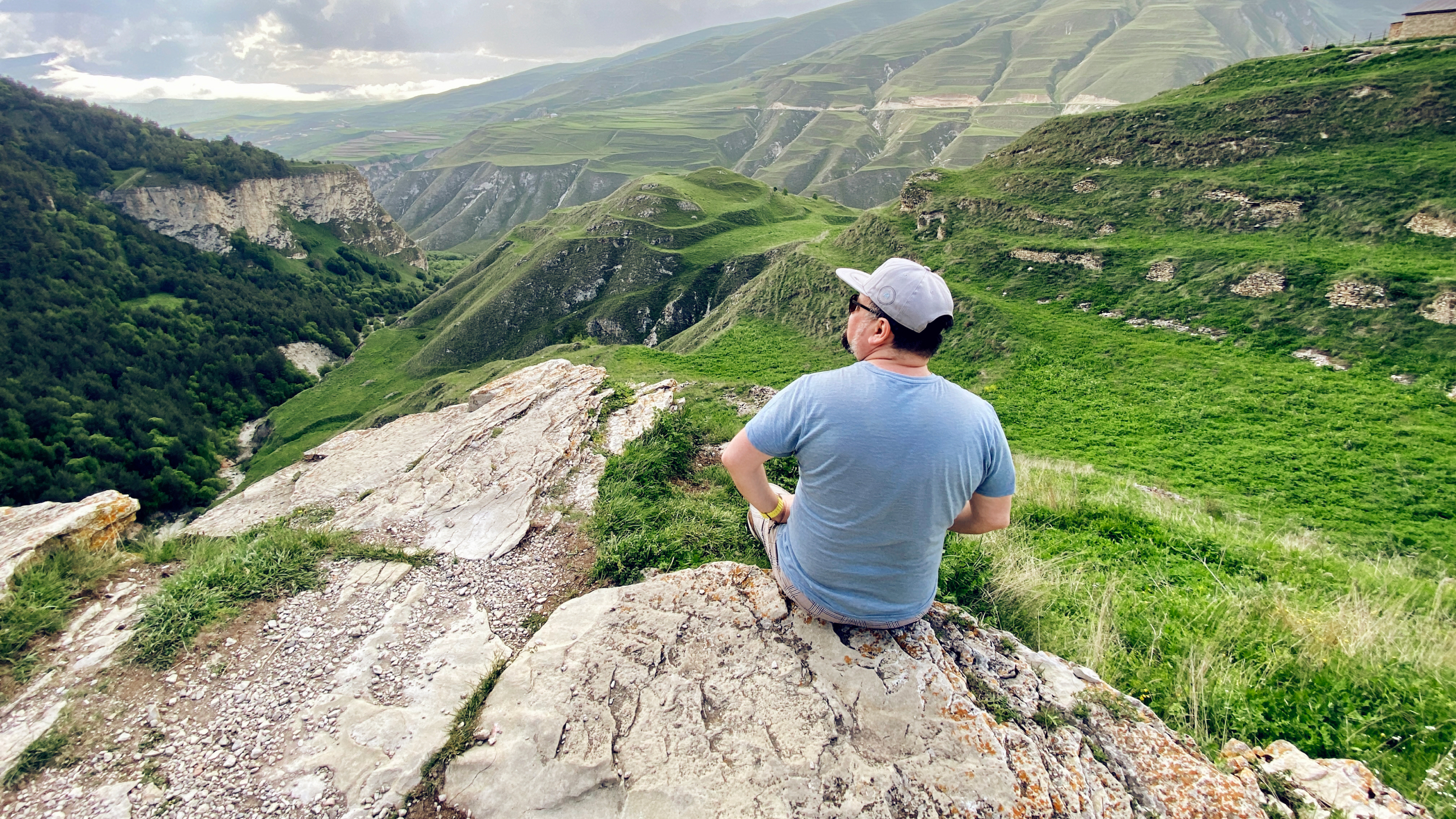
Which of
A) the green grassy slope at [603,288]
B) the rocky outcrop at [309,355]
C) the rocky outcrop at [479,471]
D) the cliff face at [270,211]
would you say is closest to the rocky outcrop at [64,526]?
the rocky outcrop at [479,471]

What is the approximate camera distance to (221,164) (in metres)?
112

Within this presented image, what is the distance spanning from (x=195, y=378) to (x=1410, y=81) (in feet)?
414

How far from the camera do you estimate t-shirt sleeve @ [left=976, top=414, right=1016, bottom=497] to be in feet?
11.6

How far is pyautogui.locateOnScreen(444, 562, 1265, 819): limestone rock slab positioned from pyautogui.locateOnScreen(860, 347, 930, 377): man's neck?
6.91 ft

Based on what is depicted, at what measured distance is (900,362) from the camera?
3.48 m

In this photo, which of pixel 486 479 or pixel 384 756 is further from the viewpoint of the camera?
pixel 486 479

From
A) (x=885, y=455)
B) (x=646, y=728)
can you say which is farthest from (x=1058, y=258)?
(x=646, y=728)

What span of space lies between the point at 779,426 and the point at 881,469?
68 cm

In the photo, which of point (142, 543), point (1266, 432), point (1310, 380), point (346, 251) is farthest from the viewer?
point (346, 251)

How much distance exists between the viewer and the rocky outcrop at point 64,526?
6.14 m

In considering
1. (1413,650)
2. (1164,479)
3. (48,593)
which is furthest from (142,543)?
(1164,479)

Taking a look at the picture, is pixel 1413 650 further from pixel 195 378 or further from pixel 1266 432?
pixel 195 378

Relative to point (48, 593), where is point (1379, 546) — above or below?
below

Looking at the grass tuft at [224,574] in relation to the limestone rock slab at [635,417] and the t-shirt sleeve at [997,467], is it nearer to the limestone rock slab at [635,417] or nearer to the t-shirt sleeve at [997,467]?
the limestone rock slab at [635,417]
